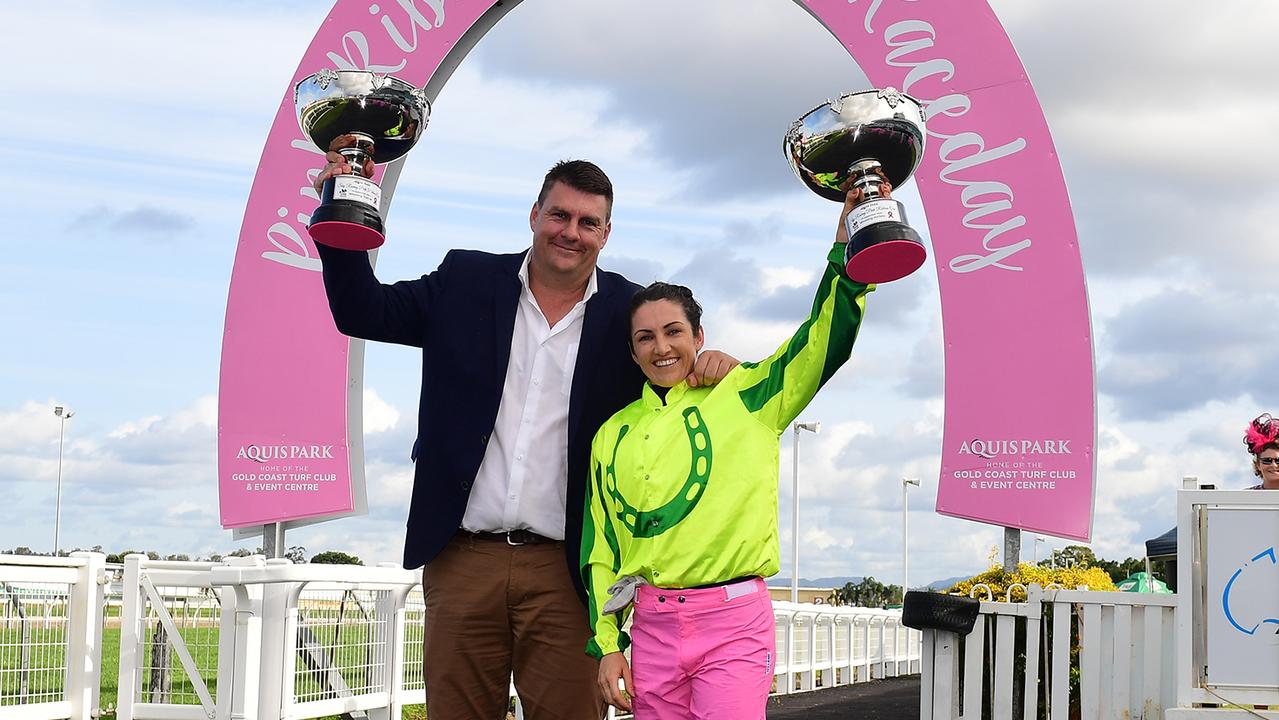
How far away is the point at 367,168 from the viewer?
3611mm

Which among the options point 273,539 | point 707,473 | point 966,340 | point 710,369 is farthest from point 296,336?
point 707,473

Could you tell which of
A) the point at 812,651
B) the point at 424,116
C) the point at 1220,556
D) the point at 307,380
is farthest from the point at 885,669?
the point at 424,116

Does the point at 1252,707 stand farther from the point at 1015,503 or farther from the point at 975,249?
the point at 975,249

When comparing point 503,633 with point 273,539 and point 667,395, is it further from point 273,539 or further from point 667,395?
point 273,539

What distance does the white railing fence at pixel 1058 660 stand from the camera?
21.4ft

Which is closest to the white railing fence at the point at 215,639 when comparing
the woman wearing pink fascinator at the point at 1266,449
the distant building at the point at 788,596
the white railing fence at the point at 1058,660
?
the white railing fence at the point at 1058,660

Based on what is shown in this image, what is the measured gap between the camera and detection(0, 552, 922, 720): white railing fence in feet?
20.7

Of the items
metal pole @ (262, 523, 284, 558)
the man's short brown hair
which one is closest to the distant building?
metal pole @ (262, 523, 284, 558)

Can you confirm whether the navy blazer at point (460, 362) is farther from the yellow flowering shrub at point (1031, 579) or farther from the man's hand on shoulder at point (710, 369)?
the yellow flowering shrub at point (1031, 579)

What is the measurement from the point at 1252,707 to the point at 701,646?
9.98ft

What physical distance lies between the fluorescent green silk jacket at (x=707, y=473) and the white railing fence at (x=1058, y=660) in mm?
3964

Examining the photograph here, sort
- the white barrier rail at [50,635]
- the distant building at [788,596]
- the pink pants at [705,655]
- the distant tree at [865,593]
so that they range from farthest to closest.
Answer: the distant tree at [865,593] < the distant building at [788,596] < the white barrier rail at [50,635] < the pink pants at [705,655]

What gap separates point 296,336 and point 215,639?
2685 mm

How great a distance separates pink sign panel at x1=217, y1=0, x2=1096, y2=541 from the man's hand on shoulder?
4773mm
